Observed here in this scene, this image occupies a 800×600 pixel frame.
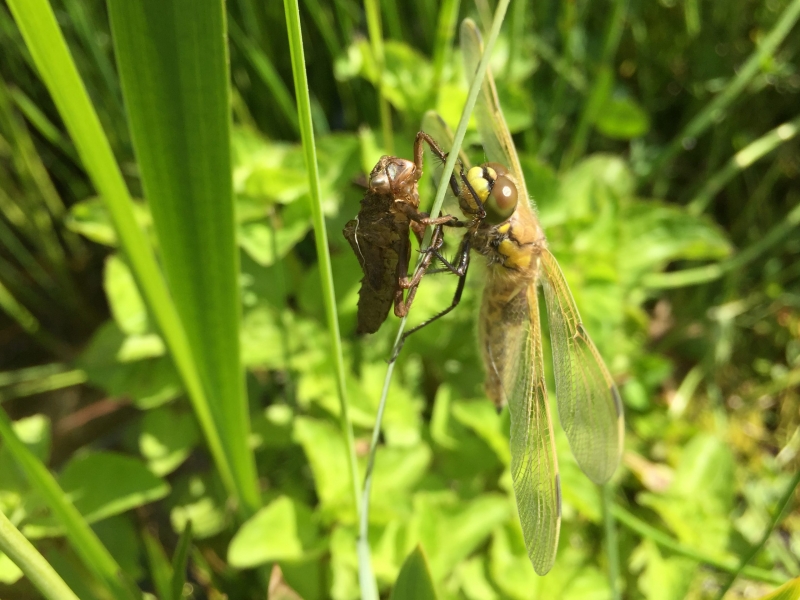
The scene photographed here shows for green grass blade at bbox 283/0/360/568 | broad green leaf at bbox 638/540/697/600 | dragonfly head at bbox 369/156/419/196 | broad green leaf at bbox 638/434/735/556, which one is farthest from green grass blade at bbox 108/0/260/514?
broad green leaf at bbox 638/434/735/556

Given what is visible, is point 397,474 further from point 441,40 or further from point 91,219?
point 441,40

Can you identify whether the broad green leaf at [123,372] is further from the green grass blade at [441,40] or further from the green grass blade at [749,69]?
the green grass blade at [749,69]

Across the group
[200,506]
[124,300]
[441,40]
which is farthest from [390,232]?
[200,506]

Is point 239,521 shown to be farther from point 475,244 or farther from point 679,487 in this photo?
point 679,487

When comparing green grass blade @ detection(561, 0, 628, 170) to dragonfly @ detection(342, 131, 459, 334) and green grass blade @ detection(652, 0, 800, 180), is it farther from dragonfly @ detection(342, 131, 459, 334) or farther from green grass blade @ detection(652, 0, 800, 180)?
dragonfly @ detection(342, 131, 459, 334)

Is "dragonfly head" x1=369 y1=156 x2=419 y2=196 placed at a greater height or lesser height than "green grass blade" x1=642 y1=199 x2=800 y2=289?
greater

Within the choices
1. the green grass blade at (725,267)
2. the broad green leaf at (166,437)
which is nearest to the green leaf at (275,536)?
the broad green leaf at (166,437)
